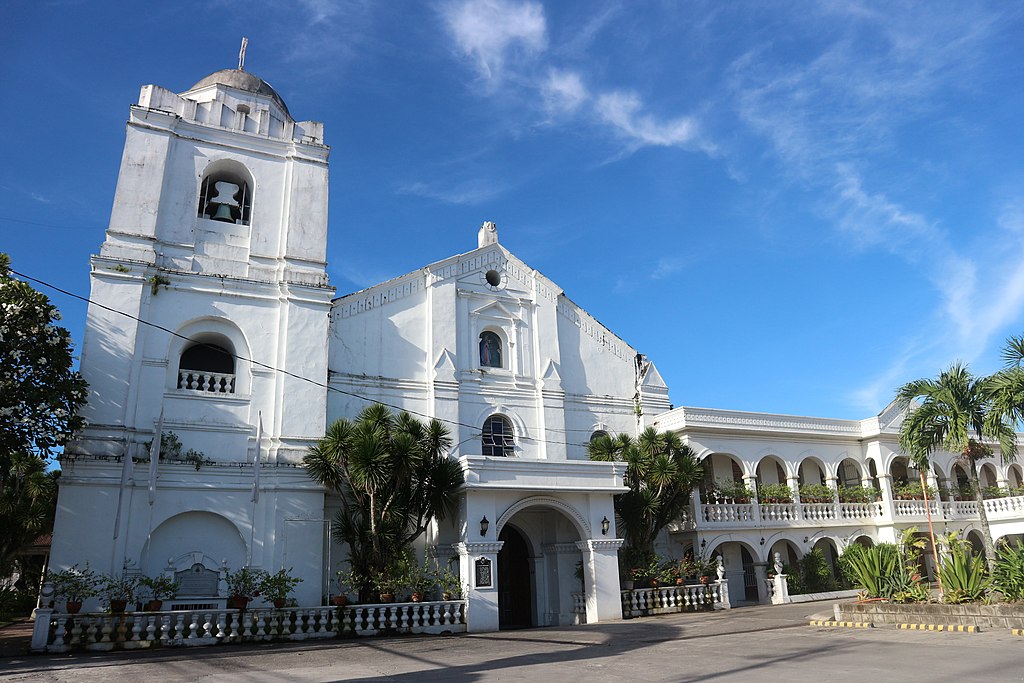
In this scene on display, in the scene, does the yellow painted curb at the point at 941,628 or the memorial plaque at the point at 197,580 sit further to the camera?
the memorial plaque at the point at 197,580

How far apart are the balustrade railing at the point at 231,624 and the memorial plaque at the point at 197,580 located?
1.42m

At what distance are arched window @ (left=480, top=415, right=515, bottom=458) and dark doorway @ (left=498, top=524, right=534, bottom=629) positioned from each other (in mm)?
2272

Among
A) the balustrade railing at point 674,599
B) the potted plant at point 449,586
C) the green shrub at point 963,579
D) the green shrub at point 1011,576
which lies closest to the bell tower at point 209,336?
the potted plant at point 449,586

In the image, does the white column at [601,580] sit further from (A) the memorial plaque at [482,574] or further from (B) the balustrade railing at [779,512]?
(B) the balustrade railing at [779,512]

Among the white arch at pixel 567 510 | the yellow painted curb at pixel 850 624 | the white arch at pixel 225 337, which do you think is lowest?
the yellow painted curb at pixel 850 624

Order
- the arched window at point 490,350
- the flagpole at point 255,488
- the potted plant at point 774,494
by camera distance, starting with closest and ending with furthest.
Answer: the flagpole at point 255,488 < the arched window at point 490,350 < the potted plant at point 774,494

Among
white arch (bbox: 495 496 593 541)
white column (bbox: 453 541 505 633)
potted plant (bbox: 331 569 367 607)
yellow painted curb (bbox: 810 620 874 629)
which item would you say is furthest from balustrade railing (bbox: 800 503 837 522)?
potted plant (bbox: 331 569 367 607)

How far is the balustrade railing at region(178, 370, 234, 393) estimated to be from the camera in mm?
18750

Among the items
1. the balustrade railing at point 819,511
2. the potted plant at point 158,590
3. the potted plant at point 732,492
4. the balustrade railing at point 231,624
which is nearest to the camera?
the balustrade railing at point 231,624

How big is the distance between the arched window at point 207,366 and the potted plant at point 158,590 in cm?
469

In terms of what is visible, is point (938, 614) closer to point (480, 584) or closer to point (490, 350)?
point (480, 584)

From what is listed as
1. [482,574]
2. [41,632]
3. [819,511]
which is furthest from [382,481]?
[819,511]

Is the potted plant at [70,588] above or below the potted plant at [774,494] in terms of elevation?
below

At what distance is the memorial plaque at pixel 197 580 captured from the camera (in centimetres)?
1719
